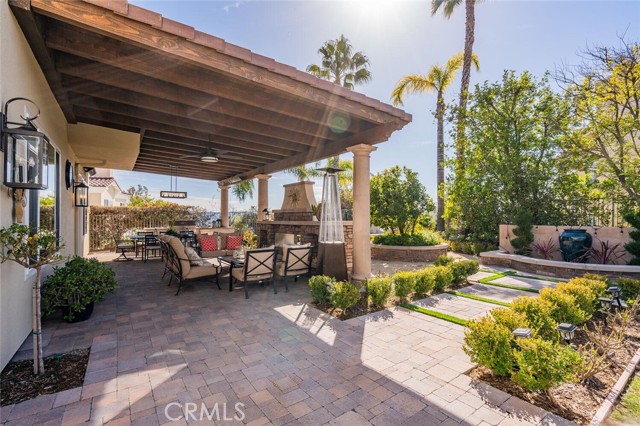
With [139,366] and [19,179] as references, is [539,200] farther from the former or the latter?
[19,179]

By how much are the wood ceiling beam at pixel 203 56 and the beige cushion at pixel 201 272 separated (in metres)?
3.66

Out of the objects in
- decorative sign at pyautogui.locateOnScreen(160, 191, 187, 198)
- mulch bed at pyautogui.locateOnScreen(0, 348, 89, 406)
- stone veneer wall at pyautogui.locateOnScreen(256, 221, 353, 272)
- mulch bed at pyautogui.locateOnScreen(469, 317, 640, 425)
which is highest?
decorative sign at pyautogui.locateOnScreen(160, 191, 187, 198)

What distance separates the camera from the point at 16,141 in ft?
8.59

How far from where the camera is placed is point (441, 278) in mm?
5617

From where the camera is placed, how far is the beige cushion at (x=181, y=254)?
5.41 m

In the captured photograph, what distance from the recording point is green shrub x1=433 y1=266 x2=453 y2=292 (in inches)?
220

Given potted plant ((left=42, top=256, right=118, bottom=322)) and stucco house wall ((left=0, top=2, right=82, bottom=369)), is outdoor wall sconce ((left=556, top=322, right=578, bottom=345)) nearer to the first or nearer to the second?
stucco house wall ((left=0, top=2, right=82, bottom=369))

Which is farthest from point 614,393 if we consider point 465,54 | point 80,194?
point 465,54

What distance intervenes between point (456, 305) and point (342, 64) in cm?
1271

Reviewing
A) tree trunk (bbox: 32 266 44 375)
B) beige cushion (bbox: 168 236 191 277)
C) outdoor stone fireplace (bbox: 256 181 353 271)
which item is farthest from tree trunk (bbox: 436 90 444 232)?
tree trunk (bbox: 32 266 44 375)

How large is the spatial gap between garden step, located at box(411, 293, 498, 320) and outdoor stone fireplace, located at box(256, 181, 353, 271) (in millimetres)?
2484

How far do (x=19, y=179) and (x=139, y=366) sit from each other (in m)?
2.09

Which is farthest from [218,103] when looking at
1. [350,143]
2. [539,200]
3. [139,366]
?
[539,200]

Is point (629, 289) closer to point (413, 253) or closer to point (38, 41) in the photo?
point (413, 253)
